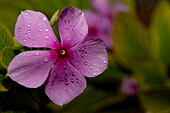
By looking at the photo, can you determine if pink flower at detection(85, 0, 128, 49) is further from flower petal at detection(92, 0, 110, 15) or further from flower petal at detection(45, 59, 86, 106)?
flower petal at detection(45, 59, 86, 106)

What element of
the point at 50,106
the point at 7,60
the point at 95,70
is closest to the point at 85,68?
the point at 95,70

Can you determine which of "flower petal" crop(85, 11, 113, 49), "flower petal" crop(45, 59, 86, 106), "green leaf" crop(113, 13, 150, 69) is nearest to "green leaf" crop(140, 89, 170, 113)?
"green leaf" crop(113, 13, 150, 69)

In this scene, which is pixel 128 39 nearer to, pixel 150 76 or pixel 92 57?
pixel 150 76

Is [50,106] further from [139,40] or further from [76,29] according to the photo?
[76,29]

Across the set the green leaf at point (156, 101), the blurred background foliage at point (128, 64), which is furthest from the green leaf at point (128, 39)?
the green leaf at point (156, 101)

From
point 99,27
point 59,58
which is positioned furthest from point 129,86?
point 59,58
